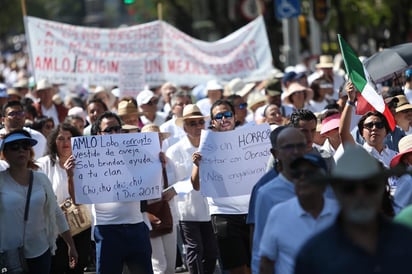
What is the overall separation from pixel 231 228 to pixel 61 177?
1492mm

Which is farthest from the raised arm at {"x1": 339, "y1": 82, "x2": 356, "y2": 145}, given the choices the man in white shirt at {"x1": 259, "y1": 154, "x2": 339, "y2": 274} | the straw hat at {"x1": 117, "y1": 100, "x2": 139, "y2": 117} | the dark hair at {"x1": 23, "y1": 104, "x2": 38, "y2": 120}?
the dark hair at {"x1": 23, "y1": 104, "x2": 38, "y2": 120}

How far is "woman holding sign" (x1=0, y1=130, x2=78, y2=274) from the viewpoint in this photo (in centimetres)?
801

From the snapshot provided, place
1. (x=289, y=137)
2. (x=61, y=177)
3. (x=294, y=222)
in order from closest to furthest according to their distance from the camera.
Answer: (x=294, y=222) → (x=289, y=137) → (x=61, y=177)

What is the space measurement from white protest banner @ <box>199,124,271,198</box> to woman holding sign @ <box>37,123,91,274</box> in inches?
45.2

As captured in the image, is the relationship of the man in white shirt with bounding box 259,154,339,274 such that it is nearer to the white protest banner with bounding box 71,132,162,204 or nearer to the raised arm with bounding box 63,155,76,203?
the white protest banner with bounding box 71,132,162,204

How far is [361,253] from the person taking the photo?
5090 mm

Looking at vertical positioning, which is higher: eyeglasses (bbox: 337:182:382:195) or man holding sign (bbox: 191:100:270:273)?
eyeglasses (bbox: 337:182:382:195)

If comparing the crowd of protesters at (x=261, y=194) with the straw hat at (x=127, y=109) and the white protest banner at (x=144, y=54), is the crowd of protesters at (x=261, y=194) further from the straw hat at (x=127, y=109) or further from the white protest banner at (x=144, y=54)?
the white protest banner at (x=144, y=54)

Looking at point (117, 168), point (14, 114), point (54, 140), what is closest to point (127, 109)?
point (14, 114)

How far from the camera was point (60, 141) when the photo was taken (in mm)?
10062

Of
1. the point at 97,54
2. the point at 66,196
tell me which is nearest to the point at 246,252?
the point at 66,196

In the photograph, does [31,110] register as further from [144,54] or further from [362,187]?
[362,187]

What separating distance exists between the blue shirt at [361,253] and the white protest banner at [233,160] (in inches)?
164

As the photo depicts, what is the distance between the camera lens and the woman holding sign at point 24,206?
801cm
